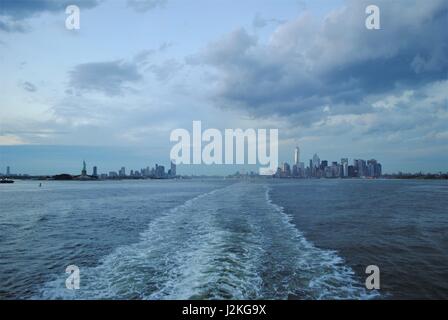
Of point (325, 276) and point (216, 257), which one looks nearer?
point (325, 276)

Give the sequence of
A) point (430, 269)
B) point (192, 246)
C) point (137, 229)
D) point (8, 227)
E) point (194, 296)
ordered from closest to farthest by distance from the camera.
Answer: point (194, 296) < point (430, 269) < point (192, 246) < point (137, 229) < point (8, 227)

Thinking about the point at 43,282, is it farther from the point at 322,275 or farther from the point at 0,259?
the point at 322,275

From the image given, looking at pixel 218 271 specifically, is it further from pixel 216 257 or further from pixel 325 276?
pixel 325 276

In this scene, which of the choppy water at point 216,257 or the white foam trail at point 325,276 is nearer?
the white foam trail at point 325,276

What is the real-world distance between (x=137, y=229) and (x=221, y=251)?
27.1 feet

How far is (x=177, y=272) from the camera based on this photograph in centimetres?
1101

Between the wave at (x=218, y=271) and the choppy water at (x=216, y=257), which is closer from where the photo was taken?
the wave at (x=218, y=271)

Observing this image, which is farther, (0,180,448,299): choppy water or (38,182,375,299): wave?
(0,180,448,299): choppy water

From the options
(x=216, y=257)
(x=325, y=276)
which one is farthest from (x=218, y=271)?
(x=325, y=276)

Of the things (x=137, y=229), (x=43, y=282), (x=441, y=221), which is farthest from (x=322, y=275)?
(x=441, y=221)

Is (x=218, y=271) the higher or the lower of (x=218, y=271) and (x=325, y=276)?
the higher

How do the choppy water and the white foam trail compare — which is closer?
the white foam trail

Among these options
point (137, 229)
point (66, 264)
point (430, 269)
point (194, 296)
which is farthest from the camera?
point (137, 229)

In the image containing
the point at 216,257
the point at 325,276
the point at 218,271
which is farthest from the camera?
the point at 216,257
